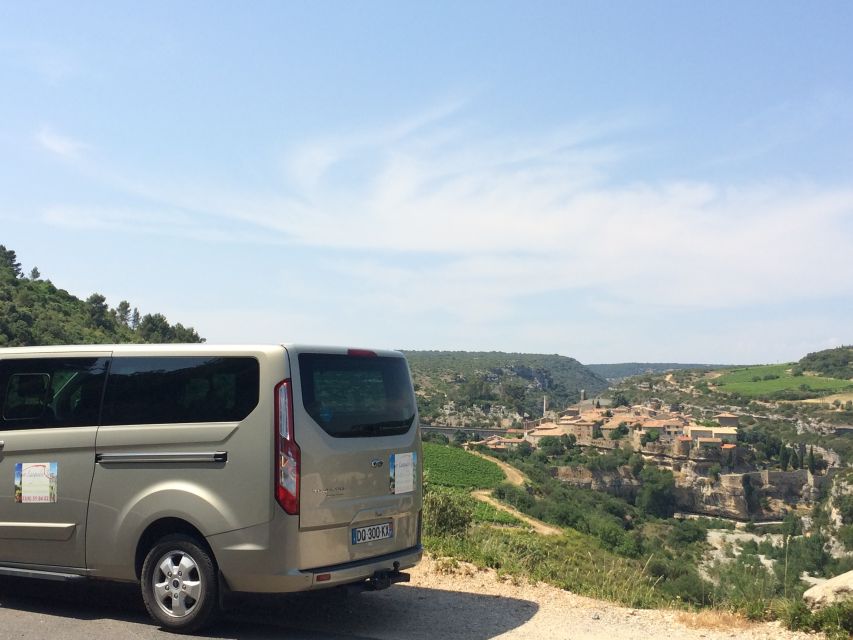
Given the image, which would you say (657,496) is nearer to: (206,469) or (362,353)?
(362,353)

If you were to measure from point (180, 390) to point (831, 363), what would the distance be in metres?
189

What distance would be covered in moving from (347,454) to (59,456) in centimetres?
236

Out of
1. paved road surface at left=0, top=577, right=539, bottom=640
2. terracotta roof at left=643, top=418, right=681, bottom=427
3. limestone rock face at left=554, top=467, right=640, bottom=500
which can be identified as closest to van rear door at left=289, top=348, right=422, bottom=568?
paved road surface at left=0, top=577, right=539, bottom=640

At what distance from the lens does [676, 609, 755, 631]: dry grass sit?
19.8 feet

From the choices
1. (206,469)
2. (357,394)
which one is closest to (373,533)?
(357,394)

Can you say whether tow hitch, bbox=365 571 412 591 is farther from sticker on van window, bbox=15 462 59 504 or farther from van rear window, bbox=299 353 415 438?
sticker on van window, bbox=15 462 59 504

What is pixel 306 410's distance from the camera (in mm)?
5527

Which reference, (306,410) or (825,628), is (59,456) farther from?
(825,628)

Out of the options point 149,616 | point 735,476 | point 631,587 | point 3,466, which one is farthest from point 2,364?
point 735,476

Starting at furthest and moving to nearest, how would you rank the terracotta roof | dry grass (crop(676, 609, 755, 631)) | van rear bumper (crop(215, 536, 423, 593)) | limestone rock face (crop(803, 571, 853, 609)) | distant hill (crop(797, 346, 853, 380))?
1. distant hill (crop(797, 346, 853, 380))
2. the terracotta roof
3. limestone rock face (crop(803, 571, 853, 609))
4. dry grass (crop(676, 609, 755, 631))
5. van rear bumper (crop(215, 536, 423, 593))

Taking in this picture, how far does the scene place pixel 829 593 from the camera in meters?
6.27

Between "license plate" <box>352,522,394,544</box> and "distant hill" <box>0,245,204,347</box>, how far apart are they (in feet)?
132

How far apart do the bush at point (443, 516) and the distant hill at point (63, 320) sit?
117 ft

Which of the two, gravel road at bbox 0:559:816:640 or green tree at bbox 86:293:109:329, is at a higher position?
green tree at bbox 86:293:109:329
